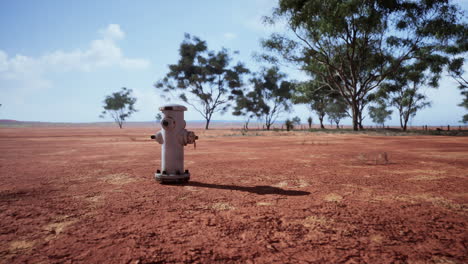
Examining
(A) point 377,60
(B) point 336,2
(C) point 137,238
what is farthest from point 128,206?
(A) point 377,60

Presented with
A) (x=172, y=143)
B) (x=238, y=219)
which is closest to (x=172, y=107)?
(x=172, y=143)

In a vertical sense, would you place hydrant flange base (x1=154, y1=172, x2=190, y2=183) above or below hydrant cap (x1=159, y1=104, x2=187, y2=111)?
below

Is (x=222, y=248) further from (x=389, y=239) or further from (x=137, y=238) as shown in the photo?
(x=389, y=239)

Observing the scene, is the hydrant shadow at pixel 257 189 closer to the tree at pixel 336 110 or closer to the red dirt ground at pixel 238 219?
the red dirt ground at pixel 238 219

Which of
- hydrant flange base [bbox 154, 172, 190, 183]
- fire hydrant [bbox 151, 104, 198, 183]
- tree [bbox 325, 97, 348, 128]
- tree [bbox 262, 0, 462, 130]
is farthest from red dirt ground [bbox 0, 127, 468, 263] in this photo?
tree [bbox 325, 97, 348, 128]

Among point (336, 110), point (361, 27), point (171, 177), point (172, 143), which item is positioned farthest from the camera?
point (336, 110)

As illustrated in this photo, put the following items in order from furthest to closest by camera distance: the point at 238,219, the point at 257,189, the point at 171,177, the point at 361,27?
the point at 361,27 < the point at 171,177 < the point at 257,189 < the point at 238,219

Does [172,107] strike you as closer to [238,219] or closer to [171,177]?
[171,177]

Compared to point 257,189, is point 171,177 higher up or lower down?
higher up

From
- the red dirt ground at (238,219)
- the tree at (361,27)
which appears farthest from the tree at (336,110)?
the red dirt ground at (238,219)

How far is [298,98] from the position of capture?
34.4 m

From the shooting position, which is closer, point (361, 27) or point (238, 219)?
point (238, 219)

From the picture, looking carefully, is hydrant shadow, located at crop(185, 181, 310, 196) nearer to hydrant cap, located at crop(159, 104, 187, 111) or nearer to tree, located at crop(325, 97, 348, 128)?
hydrant cap, located at crop(159, 104, 187, 111)

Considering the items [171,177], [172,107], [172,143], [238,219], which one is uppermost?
[172,107]
